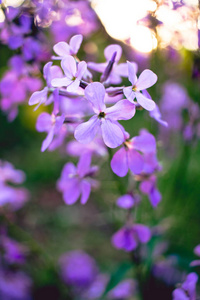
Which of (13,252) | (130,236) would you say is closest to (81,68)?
(130,236)

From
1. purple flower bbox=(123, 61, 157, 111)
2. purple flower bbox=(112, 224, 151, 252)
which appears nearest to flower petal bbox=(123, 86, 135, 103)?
purple flower bbox=(123, 61, 157, 111)

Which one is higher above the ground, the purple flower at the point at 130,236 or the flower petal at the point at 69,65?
the flower petal at the point at 69,65

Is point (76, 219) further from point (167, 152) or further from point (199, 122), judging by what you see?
point (199, 122)

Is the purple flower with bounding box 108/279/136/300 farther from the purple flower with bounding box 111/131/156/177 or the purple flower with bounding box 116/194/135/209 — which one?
the purple flower with bounding box 111/131/156/177

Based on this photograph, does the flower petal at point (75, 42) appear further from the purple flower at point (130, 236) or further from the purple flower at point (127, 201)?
the purple flower at point (130, 236)

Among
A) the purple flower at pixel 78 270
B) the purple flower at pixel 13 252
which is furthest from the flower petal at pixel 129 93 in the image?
the purple flower at pixel 78 270

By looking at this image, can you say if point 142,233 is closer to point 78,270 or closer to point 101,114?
point 101,114
